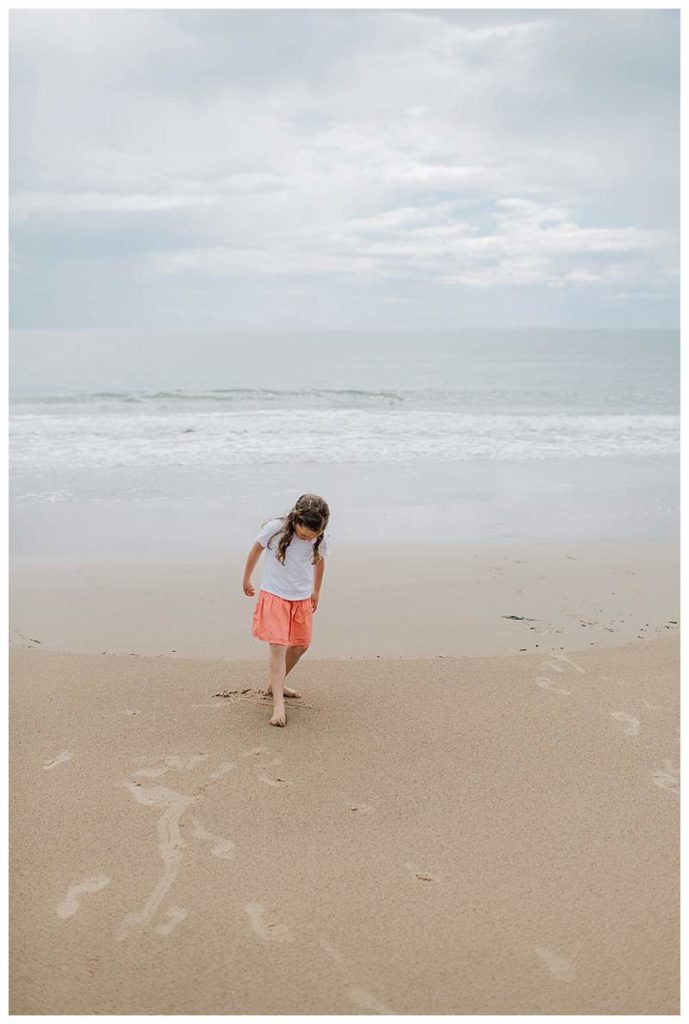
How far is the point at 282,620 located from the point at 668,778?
208cm

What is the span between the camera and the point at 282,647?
16.2 feet

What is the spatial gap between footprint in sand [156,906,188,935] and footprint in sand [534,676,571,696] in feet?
9.32

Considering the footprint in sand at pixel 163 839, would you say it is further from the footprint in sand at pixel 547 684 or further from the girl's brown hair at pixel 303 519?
the footprint in sand at pixel 547 684

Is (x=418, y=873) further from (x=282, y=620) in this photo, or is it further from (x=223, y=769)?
(x=282, y=620)

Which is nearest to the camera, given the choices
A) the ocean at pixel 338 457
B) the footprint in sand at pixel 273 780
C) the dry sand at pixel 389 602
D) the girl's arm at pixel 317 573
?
the footprint in sand at pixel 273 780

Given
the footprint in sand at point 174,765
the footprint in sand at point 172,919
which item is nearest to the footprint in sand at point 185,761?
the footprint in sand at point 174,765

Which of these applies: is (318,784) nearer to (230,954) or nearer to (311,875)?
(311,875)

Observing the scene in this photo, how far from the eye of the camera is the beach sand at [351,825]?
2.86 meters

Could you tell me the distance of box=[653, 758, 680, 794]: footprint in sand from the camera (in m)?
4.16

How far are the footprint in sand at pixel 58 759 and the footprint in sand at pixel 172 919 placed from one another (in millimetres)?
1371

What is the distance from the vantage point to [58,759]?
14.3ft

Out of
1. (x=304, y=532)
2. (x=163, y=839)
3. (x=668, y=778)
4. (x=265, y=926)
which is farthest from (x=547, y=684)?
(x=265, y=926)

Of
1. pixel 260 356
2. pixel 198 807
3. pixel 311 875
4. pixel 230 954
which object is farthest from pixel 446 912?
pixel 260 356

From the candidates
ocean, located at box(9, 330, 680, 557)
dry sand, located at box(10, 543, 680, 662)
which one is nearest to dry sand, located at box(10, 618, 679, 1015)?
dry sand, located at box(10, 543, 680, 662)
